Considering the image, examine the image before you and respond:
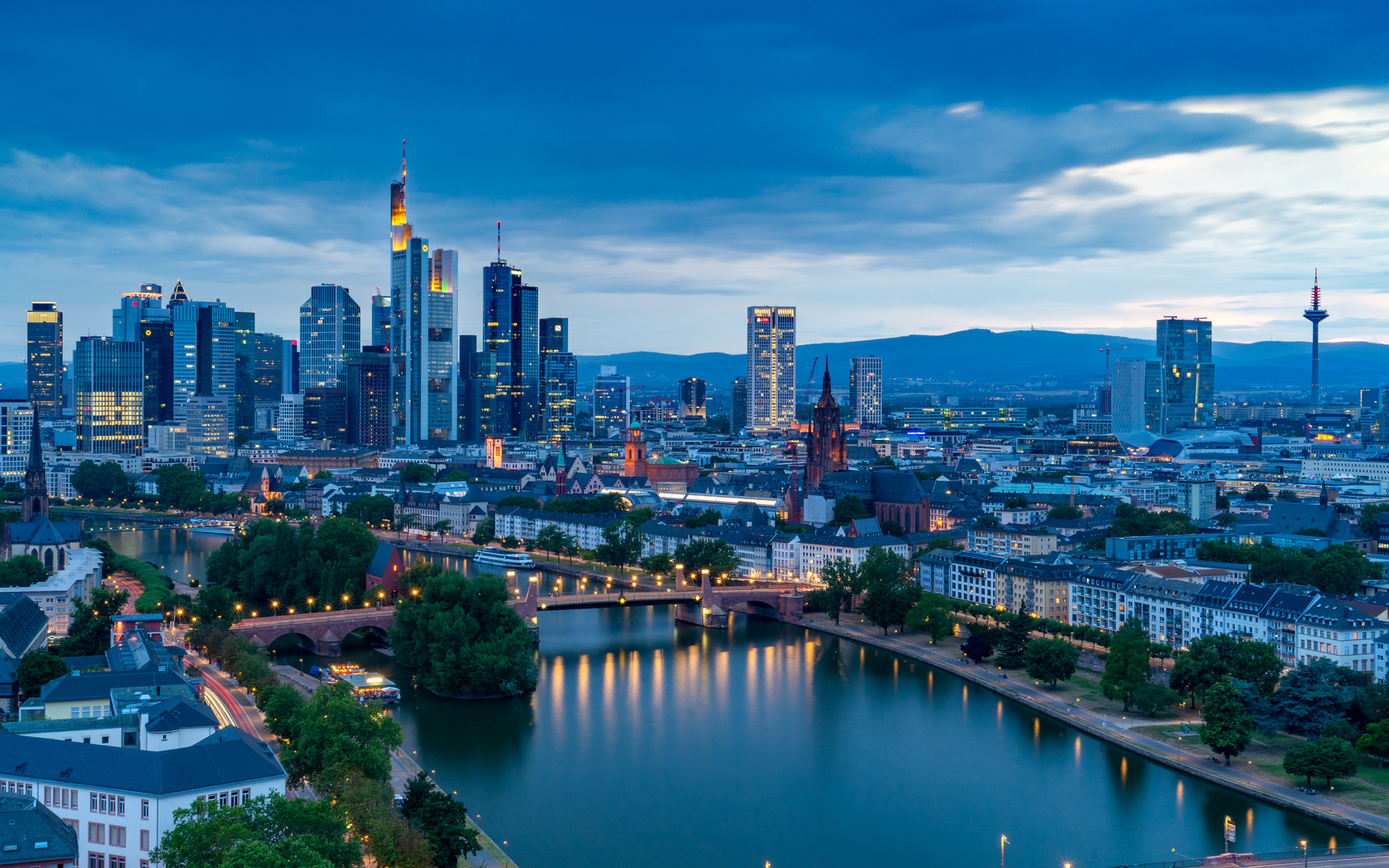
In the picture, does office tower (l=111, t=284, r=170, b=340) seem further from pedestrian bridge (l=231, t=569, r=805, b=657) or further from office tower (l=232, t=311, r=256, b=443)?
pedestrian bridge (l=231, t=569, r=805, b=657)

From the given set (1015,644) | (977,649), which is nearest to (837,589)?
(977,649)

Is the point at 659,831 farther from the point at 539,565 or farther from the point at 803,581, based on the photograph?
the point at 539,565

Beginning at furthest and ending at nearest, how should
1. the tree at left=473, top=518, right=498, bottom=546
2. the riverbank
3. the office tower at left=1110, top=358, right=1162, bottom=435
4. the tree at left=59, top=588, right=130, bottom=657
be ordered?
the office tower at left=1110, top=358, right=1162, bottom=435
the tree at left=473, top=518, right=498, bottom=546
the tree at left=59, top=588, right=130, bottom=657
the riverbank

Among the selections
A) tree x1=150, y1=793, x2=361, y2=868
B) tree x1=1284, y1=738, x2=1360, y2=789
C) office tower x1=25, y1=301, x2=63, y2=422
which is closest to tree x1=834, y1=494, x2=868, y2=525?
tree x1=1284, y1=738, x2=1360, y2=789

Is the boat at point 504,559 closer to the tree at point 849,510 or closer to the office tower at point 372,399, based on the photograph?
the tree at point 849,510

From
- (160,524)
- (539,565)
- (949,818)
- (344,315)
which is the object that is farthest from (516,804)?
(344,315)

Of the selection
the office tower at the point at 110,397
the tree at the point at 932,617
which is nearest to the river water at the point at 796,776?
the tree at the point at 932,617
